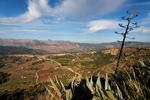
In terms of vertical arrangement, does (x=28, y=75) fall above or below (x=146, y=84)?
below

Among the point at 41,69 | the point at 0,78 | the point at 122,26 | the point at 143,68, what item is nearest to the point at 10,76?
the point at 0,78

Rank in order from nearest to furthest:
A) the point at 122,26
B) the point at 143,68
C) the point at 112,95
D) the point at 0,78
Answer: the point at 112,95 → the point at 143,68 → the point at 122,26 → the point at 0,78

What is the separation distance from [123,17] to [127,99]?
24.8m

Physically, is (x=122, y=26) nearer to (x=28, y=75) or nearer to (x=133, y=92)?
(x=133, y=92)

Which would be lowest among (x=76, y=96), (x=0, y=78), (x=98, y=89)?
(x=0, y=78)

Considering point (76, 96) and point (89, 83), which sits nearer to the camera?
point (89, 83)

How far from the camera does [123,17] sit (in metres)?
27.0

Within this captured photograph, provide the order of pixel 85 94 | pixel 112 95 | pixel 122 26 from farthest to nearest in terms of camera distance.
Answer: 1. pixel 122 26
2. pixel 85 94
3. pixel 112 95

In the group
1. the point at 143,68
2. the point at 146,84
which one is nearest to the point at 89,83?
the point at 146,84

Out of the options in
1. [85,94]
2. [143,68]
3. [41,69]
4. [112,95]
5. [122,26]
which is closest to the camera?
[112,95]

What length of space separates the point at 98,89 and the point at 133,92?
468 millimetres

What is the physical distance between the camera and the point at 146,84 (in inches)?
140

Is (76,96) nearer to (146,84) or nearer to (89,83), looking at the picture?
(89,83)

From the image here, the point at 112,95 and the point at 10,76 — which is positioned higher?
the point at 112,95
